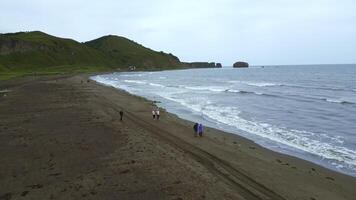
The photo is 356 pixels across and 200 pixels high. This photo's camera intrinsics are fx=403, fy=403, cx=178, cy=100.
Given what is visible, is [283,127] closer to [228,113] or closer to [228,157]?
[228,113]

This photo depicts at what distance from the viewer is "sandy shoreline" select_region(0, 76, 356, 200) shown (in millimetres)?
15250

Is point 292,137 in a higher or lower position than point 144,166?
lower

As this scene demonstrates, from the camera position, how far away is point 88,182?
52.4 ft

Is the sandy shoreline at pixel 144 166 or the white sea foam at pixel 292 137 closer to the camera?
the sandy shoreline at pixel 144 166

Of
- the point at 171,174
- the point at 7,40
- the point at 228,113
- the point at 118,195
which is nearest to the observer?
the point at 118,195

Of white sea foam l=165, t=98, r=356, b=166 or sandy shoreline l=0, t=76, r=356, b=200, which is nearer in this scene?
sandy shoreline l=0, t=76, r=356, b=200

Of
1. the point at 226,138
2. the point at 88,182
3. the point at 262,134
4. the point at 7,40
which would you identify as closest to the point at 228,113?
the point at 262,134

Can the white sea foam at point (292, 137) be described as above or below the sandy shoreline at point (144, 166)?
below

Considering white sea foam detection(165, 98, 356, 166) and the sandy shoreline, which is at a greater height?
the sandy shoreline

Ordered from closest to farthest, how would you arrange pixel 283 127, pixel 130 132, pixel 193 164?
pixel 193 164
pixel 130 132
pixel 283 127

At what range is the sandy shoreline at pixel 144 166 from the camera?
1525 centimetres

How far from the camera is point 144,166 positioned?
1817 cm

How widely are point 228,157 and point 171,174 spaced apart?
5441 millimetres

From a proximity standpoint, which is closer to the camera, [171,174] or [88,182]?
[88,182]
